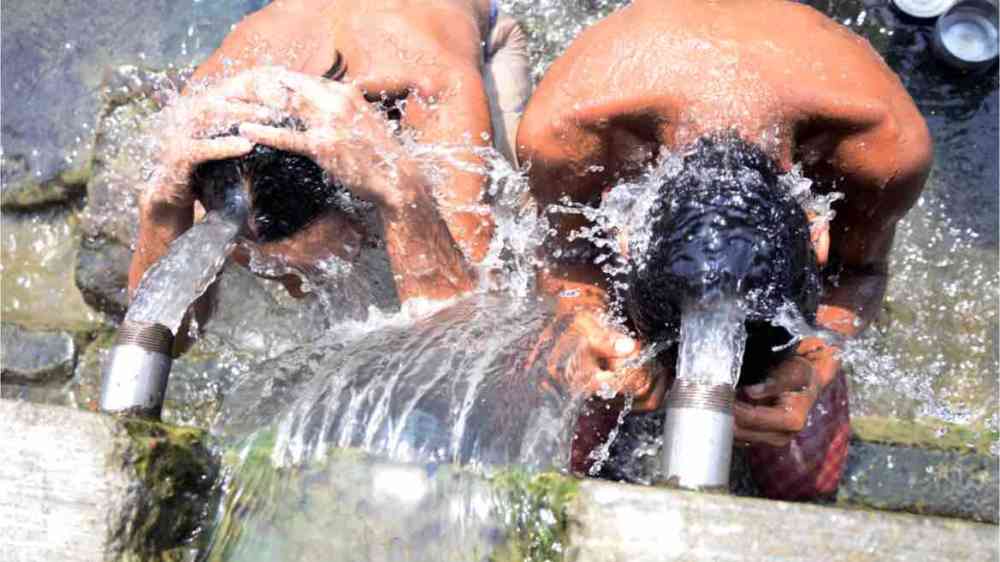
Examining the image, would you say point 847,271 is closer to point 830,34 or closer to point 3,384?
point 830,34

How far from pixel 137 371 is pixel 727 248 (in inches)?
34.7

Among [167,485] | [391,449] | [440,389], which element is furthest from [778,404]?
[167,485]

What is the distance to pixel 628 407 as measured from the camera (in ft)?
6.46

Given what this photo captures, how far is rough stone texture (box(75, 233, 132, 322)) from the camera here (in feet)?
10.2

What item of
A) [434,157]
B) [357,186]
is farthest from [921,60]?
[357,186]

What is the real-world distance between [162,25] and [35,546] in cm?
246

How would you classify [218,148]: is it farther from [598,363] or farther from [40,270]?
[40,270]

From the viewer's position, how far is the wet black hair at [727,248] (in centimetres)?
152

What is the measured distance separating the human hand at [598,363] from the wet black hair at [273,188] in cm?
48

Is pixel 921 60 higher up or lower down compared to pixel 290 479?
higher up

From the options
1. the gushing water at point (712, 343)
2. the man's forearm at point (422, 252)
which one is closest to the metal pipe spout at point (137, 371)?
the man's forearm at point (422, 252)

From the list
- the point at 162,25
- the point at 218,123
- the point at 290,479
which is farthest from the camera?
the point at 162,25

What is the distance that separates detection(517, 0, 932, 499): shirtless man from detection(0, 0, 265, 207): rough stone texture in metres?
1.81

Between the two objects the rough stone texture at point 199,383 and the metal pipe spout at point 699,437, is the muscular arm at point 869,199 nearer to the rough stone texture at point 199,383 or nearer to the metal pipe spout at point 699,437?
the metal pipe spout at point 699,437
